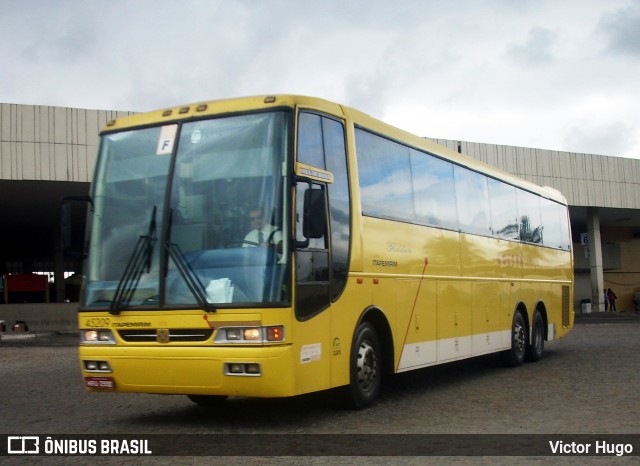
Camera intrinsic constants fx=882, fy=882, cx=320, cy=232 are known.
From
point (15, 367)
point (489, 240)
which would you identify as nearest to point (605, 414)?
point (489, 240)

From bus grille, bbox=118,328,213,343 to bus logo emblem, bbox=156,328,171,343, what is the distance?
14 mm

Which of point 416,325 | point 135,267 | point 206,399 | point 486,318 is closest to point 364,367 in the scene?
point 416,325

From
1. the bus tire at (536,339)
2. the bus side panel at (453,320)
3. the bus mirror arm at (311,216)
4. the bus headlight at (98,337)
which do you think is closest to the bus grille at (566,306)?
the bus tire at (536,339)

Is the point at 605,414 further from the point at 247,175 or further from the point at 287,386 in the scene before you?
the point at 247,175

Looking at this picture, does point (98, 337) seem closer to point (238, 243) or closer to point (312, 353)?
point (238, 243)

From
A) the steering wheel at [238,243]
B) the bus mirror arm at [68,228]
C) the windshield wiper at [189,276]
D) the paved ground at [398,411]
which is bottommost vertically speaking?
the paved ground at [398,411]

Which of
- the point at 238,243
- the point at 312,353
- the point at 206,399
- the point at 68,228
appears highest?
the point at 68,228

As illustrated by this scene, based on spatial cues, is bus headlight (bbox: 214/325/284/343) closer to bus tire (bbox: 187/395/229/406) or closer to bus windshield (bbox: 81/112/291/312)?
bus windshield (bbox: 81/112/291/312)

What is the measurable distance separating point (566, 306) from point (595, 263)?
28811 millimetres

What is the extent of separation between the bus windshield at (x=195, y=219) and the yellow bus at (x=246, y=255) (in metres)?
0.01

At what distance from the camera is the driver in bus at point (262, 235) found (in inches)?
332

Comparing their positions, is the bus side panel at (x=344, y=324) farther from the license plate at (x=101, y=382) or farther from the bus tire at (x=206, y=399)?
the license plate at (x=101, y=382)

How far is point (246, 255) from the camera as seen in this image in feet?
27.6

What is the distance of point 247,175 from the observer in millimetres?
8703
